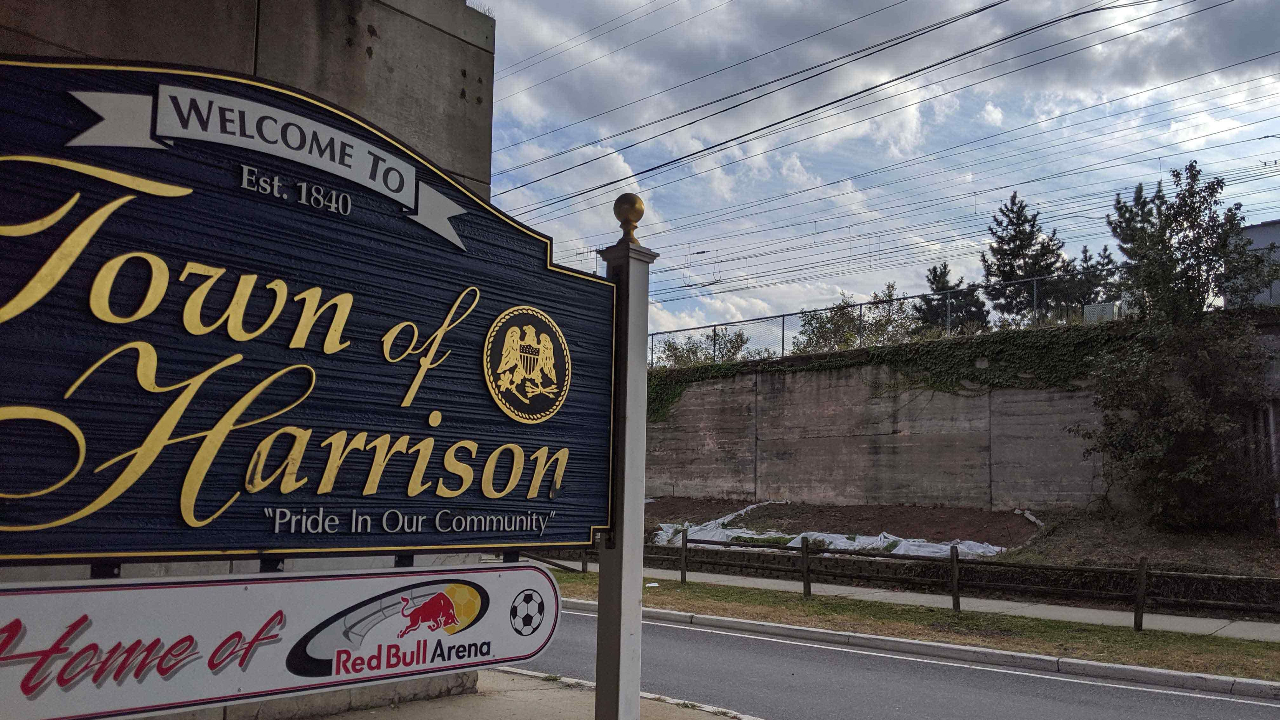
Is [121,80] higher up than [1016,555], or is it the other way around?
[121,80]

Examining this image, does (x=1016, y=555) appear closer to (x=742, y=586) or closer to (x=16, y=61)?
(x=742, y=586)

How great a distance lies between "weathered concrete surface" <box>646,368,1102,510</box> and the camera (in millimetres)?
21266

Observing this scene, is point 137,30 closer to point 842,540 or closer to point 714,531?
point 842,540

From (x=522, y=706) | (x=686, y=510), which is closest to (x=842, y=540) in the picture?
(x=686, y=510)

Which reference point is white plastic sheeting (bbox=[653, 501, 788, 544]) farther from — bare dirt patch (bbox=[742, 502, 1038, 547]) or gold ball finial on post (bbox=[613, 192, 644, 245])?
gold ball finial on post (bbox=[613, 192, 644, 245])

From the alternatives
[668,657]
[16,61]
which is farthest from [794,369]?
[16,61]

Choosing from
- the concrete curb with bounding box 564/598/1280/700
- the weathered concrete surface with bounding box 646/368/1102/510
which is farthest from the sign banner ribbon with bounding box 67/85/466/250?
the weathered concrete surface with bounding box 646/368/1102/510

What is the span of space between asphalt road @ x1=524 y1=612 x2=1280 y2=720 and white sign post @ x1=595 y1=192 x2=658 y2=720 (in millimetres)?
3367

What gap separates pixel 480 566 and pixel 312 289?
5.39 feet

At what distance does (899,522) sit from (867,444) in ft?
9.15

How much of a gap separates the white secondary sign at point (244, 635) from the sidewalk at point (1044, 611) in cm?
1169

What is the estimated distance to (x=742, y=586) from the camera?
17734 mm

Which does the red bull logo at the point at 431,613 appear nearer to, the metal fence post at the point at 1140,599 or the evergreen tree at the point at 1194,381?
the metal fence post at the point at 1140,599

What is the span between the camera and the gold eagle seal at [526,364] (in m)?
4.80
